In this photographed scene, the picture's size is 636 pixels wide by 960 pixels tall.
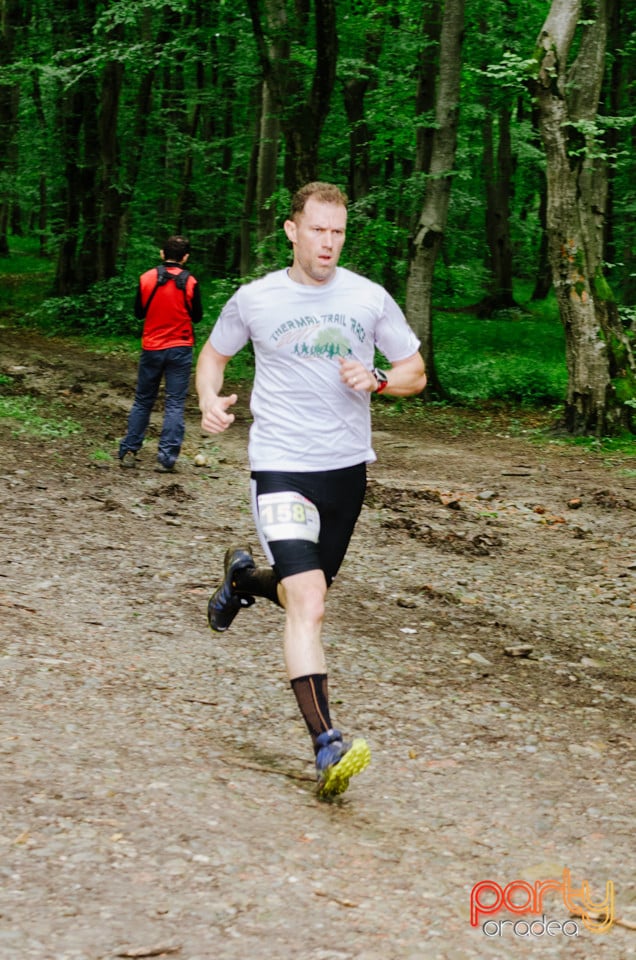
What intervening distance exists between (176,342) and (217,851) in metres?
8.18

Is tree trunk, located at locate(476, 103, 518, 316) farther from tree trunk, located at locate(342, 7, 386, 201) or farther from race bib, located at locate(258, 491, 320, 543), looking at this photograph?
race bib, located at locate(258, 491, 320, 543)

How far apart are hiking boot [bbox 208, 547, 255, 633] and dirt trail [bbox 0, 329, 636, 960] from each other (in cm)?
45

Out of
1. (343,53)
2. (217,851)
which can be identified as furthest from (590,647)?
(343,53)

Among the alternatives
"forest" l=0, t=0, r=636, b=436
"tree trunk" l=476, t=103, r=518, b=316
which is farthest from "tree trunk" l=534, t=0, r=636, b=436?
"tree trunk" l=476, t=103, r=518, b=316

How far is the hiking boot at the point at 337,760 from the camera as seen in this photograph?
4.17 metres

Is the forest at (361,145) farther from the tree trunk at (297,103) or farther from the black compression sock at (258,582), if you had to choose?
the black compression sock at (258,582)

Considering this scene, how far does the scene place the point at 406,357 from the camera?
4805mm

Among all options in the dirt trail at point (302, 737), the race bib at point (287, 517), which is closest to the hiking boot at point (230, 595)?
the dirt trail at point (302, 737)

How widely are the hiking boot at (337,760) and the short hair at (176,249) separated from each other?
7618mm

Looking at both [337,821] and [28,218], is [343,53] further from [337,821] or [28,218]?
[28,218]

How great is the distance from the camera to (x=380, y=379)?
462 centimetres

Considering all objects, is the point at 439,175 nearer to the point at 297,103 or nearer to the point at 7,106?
the point at 297,103

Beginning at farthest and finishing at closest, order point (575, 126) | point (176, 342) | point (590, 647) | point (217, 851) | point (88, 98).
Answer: point (88, 98) < point (575, 126) < point (176, 342) < point (590, 647) < point (217, 851)

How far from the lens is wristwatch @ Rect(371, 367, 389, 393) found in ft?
15.0
